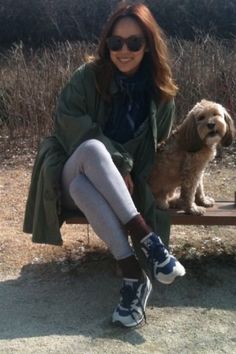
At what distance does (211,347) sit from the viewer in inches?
127

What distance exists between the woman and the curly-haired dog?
11cm

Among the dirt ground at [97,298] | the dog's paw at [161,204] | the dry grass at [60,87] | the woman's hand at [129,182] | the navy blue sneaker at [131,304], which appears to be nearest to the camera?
the dirt ground at [97,298]

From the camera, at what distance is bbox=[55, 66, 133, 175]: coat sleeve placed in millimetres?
3650

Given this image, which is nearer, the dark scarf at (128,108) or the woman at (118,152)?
the woman at (118,152)

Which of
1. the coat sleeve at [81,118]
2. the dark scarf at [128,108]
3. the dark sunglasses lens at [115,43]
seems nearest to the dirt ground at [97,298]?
the coat sleeve at [81,118]

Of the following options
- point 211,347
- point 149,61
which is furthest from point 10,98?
point 211,347

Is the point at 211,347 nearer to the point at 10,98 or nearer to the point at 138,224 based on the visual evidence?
the point at 138,224

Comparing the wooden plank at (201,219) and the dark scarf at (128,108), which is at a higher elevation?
the dark scarf at (128,108)

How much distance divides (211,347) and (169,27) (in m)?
11.7

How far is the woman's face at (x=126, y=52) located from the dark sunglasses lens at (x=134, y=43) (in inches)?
0.7

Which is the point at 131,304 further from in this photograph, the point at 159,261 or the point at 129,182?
the point at 129,182

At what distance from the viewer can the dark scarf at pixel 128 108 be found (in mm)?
3846

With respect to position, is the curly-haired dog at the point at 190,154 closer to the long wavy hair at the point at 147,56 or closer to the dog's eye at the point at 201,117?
the dog's eye at the point at 201,117

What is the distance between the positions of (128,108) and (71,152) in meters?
0.46
